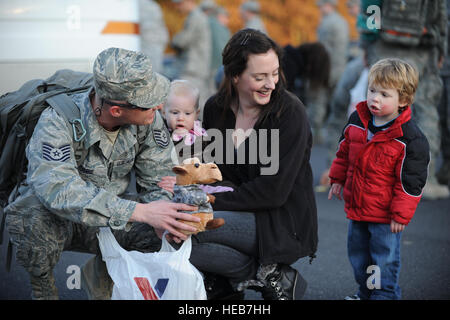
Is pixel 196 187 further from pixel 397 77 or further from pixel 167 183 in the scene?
pixel 397 77

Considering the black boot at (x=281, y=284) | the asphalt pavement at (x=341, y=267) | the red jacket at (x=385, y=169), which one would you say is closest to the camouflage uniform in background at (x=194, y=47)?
the asphalt pavement at (x=341, y=267)

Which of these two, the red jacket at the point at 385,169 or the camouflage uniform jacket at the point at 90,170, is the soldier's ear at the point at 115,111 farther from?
the red jacket at the point at 385,169

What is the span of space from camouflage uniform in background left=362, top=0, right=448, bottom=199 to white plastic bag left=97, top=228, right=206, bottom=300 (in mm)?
3673

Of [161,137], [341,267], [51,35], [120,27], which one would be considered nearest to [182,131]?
[161,137]

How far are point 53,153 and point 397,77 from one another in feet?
5.78

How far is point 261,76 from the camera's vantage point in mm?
3012

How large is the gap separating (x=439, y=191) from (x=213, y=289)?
12.1ft

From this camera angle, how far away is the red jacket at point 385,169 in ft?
10.3

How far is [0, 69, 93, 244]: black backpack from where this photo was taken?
2717 millimetres

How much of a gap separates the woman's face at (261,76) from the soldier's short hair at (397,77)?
0.55 m
